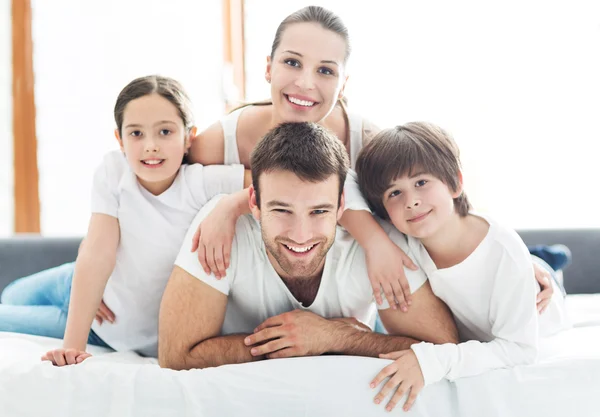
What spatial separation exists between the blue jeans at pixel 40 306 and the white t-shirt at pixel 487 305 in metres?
Answer: 1.13

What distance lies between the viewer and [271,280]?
162 centimetres

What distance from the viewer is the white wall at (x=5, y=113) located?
9.85ft

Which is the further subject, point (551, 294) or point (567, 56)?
point (567, 56)

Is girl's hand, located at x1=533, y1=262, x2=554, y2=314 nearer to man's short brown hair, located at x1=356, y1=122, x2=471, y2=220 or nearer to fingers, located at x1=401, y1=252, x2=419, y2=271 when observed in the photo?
man's short brown hair, located at x1=356, y1=122, x2=471, y2=220

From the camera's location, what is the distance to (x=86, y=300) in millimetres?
1716

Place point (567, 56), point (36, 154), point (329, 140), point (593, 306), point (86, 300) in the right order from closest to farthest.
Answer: point (329, 140) → point (86, 300) → point (593, 306) → point (36, 154) → point (567, 56)

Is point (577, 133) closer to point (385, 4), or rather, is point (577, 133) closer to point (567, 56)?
point (567, 56)

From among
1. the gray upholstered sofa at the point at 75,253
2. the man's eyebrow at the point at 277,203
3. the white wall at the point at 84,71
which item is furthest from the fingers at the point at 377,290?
the white wall at the point at 84,71

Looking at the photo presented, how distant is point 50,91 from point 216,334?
2.17 metres

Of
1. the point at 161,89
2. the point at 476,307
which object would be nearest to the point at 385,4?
the point at 161,89

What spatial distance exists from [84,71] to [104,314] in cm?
186

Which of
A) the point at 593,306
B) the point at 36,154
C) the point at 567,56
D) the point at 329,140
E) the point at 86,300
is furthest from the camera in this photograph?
the point at 567,56

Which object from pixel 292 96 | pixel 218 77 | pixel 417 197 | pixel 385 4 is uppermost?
pixel 385 4

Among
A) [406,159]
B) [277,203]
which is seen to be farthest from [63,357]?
[406,159]
